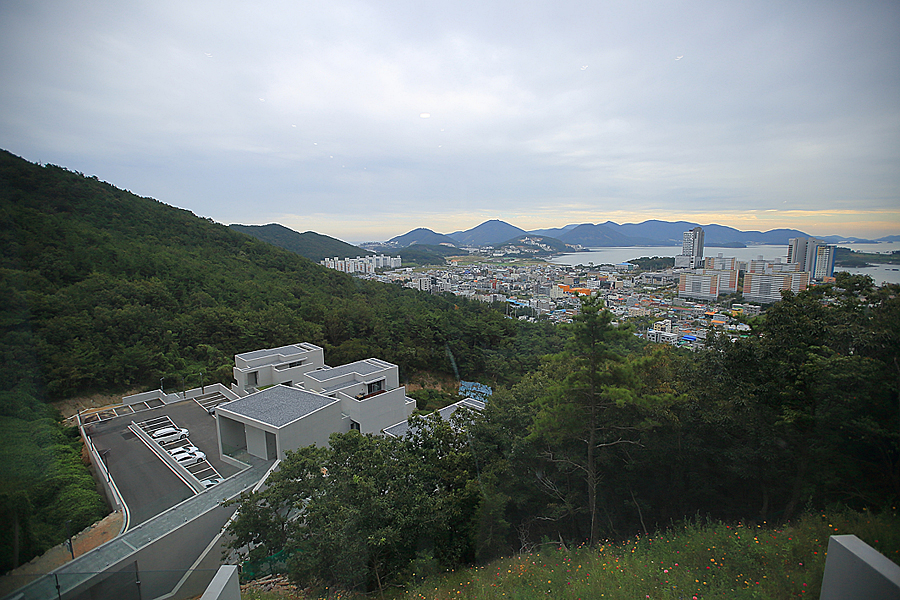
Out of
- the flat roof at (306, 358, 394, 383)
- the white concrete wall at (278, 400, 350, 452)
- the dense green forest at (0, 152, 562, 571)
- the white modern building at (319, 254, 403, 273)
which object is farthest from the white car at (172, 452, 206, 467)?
the white modern building at (319, 254, 403, 273)

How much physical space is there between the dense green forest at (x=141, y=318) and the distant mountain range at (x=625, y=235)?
426 centimetres

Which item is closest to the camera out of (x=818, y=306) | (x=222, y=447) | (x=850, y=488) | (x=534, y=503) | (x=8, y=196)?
(x=850, y=488)

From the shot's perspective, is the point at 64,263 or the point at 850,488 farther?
the point at 64,263

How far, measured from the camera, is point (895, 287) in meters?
3.06

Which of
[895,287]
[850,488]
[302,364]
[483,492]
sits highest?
[895,287]

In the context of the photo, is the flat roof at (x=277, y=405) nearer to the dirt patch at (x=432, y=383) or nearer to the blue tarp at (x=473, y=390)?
the blue tarp at (x=473, y=390)

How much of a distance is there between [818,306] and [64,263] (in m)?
15.7

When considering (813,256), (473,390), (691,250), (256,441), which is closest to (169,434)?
(256,441)

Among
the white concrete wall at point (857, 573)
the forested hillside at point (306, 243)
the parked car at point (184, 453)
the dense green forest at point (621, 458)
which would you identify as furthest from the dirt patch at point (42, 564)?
the forested hillside at point (306, 243)

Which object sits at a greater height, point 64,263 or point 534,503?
point 64,263

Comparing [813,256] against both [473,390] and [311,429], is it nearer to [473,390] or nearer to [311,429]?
[311,429]

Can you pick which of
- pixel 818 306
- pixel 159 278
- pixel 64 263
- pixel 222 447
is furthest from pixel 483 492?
pixel 159 278

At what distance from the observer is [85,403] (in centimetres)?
964

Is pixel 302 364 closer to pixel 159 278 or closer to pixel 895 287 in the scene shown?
pixel 159 278
